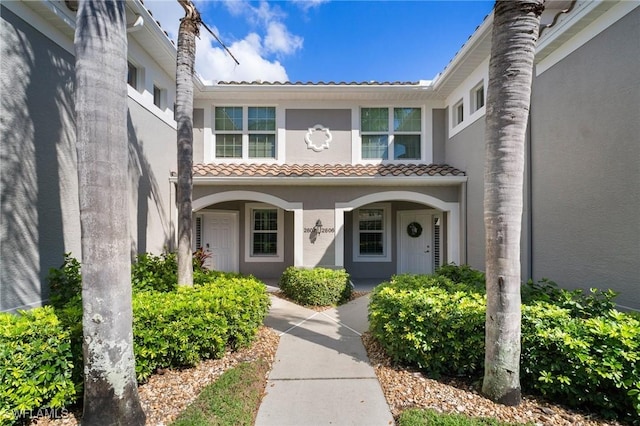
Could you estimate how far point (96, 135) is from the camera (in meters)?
2.78

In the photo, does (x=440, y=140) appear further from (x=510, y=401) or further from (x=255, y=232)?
(x=510, y=401)

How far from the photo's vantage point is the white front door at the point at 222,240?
36.2ft

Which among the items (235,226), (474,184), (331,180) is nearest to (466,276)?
(474,184)

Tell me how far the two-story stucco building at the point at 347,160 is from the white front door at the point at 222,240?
5 cm

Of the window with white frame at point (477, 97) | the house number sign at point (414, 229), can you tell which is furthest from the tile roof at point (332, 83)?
the house number sign at point (414, 229)

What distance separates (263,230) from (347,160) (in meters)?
4.10

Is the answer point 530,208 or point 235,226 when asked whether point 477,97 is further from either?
point 235,226

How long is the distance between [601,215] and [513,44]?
3.47 metres

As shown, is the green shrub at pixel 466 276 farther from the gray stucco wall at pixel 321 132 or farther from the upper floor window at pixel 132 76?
the upper floor window at pixel 132 76

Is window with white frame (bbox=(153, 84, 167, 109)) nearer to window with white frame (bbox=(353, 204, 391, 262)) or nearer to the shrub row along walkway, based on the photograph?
the shrub row along walkway

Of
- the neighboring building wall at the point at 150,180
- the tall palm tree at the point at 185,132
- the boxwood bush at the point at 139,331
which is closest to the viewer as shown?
the boxwood bush at the point at 139,331

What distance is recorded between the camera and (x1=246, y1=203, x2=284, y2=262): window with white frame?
11211mm

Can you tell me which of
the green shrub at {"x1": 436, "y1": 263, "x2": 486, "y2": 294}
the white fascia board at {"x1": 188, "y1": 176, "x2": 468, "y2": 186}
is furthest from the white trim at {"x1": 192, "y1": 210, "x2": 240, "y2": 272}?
the green shrub at {"x1": 436, "y1": 263, "x2": 486, "y2": 294}

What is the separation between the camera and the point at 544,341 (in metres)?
3.35
